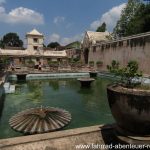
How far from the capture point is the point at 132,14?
32.5 meters

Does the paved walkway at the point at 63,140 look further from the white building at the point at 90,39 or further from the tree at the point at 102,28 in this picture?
the tree at the point at 102,28

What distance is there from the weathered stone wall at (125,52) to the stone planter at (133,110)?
51.2 feet

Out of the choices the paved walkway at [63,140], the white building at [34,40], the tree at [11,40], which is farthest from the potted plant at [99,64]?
the tree at [11,40]

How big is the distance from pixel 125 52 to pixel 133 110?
19210mm

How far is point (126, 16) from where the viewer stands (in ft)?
109

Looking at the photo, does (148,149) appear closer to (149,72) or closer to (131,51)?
(149,72)

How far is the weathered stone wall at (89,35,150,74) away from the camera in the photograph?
18.2m

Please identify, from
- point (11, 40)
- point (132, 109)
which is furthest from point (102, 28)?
point (132, 109)

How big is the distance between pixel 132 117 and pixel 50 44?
220ft

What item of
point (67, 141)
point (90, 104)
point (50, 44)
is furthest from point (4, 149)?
point (50, 44)

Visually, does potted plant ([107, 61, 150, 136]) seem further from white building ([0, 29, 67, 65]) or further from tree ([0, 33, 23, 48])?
tree ([0, 33, 23, 48])

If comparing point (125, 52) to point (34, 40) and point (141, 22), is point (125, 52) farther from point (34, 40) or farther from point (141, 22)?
point (34, 40)

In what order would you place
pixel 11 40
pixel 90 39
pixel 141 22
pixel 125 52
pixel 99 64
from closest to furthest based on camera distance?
1. pixel 125 52
2. pixel 99 64
3. pixel 141 22
4. pixel 90 39
5. pixel 11 40

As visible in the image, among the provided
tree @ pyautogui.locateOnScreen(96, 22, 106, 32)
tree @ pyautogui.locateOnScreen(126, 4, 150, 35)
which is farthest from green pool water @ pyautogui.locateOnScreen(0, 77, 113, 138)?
tree @ pyautogui.locateOnScreen(96, 22, 106, 32)
